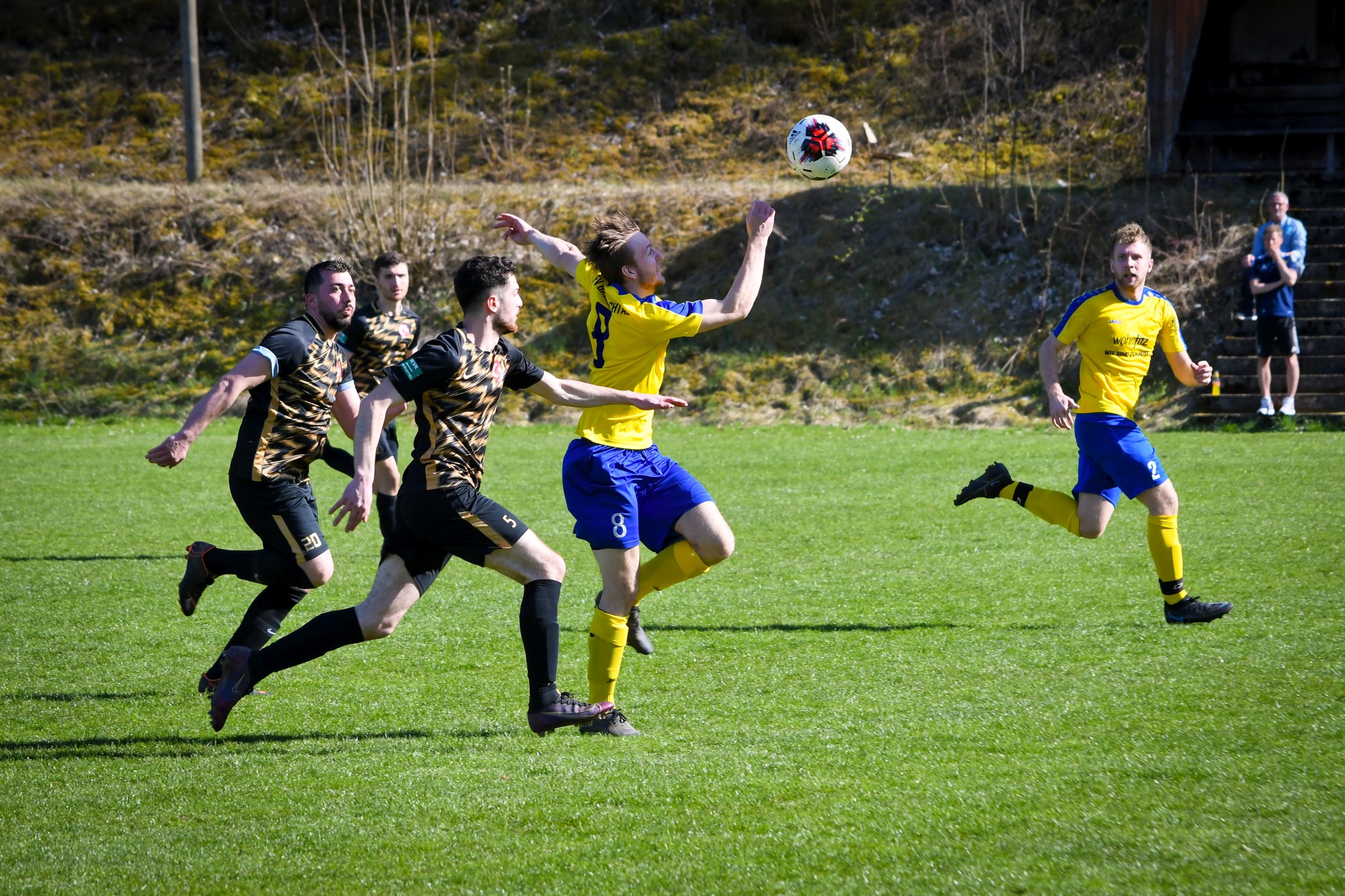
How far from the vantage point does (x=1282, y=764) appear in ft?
13.3

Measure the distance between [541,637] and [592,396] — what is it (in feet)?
3.27

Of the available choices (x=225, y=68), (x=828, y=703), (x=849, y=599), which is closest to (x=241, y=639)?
(x=828, y=703)

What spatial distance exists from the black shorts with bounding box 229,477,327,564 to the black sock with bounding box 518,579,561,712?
1.25 meters

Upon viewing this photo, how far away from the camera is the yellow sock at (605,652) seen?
4754 mm

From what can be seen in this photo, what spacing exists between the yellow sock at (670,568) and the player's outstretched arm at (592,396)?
72 cm

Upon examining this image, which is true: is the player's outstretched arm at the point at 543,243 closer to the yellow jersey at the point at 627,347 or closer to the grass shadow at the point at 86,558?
the yellow jersey at the point at 627,347

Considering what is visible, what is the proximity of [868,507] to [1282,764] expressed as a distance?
230 inches

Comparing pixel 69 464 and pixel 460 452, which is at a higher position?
pixel 460 452

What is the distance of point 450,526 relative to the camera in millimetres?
4598

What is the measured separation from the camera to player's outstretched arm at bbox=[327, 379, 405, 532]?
4.34m

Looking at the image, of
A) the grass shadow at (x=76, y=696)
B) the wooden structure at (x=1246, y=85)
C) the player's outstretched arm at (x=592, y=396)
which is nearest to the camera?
the player's outstretched arm at (x=592, y=396)

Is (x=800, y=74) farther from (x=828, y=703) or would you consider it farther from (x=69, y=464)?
(x=828, y=703)

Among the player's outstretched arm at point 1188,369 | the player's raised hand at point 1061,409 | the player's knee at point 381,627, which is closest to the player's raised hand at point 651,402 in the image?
the player's knee at point 381,627

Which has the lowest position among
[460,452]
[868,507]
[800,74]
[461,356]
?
[868,507]
